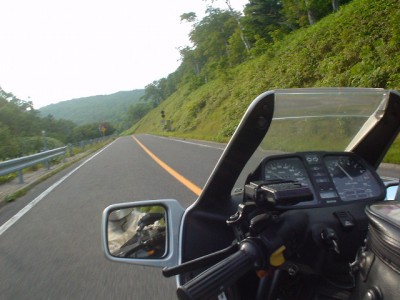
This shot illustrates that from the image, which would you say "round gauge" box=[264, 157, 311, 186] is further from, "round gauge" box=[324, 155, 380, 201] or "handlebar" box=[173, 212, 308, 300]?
"handlebar" box=[173, 212, 308, 300]

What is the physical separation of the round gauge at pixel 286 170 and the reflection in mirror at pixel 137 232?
620mm

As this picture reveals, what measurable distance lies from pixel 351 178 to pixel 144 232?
3.72ft

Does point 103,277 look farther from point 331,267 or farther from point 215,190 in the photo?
point 331,267

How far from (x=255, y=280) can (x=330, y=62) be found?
18763 millimetres

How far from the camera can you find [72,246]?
4715 millimetres

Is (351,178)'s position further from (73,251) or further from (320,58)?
(320,58)

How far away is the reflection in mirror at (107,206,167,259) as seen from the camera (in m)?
2.03

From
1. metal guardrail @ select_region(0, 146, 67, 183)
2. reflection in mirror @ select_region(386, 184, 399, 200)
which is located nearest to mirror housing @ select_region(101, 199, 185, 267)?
reflection in mirror @ select_region(386, 184, 399, 200)

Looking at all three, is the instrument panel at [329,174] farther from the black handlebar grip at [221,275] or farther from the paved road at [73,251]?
the paved road at [73,251]

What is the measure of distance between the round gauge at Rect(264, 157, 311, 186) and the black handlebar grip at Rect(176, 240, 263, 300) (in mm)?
770

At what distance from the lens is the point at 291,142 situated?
1998 millimetres

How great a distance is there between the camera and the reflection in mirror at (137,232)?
2.03 metres

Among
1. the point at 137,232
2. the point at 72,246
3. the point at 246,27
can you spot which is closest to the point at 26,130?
the point at 246,27

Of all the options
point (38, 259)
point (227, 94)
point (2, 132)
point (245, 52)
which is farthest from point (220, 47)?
point (38, 259)
